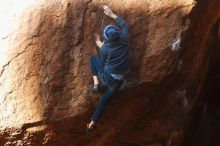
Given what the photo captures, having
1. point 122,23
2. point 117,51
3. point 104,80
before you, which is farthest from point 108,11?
point 104,80

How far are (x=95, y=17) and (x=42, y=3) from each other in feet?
0.87

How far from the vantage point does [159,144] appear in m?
2.47

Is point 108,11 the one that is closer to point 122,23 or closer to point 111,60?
point 122,23

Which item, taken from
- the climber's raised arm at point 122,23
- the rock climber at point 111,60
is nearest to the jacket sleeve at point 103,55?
the rock climber at point 111,60

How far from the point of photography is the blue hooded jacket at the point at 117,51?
209 cm

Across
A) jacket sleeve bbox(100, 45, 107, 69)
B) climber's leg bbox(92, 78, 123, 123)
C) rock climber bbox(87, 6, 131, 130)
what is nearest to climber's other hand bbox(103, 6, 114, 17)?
rock climber bbox(87, 6, 131, 130)

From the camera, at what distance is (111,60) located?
6.92 feet

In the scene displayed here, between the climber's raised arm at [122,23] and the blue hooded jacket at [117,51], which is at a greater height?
the climber's raised arm at [122,23]

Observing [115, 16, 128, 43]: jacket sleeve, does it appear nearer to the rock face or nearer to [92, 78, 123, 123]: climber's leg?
the rock face

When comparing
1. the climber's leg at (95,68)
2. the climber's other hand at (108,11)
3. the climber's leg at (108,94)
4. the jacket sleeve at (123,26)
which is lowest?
the climber's leg at (108,94)

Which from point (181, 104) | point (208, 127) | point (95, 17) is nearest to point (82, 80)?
point (95, 17)

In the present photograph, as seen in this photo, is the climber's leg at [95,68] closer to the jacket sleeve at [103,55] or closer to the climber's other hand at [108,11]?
the jacket sleeve at [103,55]

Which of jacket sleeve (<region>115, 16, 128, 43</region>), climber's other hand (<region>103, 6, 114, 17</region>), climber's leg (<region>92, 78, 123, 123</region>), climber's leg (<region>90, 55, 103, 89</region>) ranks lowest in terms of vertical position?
climber's leg (<region>92, 78, 123, 123</region>)

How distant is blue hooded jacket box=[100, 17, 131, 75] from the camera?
209 cm
